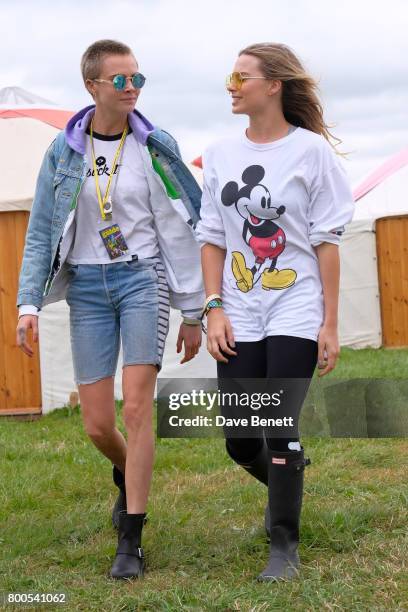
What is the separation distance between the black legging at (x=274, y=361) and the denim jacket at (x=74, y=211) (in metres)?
0.48

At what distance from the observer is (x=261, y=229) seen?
3.69m

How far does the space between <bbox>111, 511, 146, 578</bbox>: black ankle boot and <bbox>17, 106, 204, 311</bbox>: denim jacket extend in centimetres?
86

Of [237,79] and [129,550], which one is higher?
[237,79]

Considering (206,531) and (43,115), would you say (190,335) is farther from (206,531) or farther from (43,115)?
(43,115)

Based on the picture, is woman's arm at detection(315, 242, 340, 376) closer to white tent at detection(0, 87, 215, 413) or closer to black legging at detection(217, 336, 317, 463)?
black legging at detection(217, 336, 317, 463)

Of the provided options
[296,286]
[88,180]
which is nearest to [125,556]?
[296,286]

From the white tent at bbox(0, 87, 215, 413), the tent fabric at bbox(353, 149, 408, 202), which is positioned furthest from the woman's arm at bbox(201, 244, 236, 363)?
the tent fabric at bbox(353, 149, 408, 202)

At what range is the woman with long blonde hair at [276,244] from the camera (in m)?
3.66

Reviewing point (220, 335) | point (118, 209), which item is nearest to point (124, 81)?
point (118, 209)

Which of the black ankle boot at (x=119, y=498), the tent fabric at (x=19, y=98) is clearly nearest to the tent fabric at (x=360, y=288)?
the tent fabric at (x=19, y=98)

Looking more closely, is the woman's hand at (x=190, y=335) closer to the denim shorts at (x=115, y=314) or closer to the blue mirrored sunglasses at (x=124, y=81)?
the denim shorts at (x=115, y=314)

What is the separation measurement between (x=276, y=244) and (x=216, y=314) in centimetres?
33

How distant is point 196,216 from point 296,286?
620 mm

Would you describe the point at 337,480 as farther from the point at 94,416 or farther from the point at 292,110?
the point at 292,110
